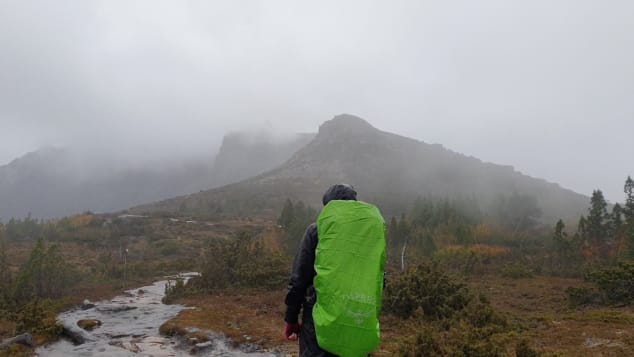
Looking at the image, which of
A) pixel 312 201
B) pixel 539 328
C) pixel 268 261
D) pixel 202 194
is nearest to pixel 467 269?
pixel 268 261

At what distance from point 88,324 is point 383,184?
14781cm

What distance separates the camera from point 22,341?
1346cm

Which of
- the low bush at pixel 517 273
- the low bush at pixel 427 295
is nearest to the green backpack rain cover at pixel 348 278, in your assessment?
the low bush at pixel 427 295

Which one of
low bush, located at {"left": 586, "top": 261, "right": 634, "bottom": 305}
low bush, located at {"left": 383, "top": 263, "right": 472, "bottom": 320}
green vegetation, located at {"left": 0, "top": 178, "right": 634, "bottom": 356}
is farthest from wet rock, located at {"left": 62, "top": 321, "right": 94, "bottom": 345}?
low bush, located at {"left": 586, "top": 261, "right": 634, "bottom": 305}

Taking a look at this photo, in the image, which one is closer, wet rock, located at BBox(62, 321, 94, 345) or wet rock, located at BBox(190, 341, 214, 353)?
wet rock, located at BBox(190, 341, 214, 353)

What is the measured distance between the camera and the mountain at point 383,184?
121750 millimetres

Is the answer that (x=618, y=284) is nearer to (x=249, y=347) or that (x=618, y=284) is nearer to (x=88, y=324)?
(x=249, y=347)

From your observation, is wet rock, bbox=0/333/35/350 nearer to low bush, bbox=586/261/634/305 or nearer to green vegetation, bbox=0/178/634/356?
green vegetation, bbox=0/178/634/356

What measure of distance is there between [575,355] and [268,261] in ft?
66.4

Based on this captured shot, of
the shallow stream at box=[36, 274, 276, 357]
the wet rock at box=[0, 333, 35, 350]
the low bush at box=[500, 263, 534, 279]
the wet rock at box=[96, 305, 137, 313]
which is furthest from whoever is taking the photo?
the low bush at box=[500, 263, 534, 279]

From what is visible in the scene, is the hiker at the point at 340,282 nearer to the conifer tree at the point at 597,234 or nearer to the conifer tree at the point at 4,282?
the conifer tree at the point at 4,282

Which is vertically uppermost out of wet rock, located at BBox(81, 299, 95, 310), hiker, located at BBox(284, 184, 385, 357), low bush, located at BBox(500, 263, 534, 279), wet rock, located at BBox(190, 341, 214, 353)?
hiker, located at BBox(284, 184, 385, 357)

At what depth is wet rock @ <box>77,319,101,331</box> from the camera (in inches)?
699

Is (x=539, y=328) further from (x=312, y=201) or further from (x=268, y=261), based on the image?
(x=312, y=201)
